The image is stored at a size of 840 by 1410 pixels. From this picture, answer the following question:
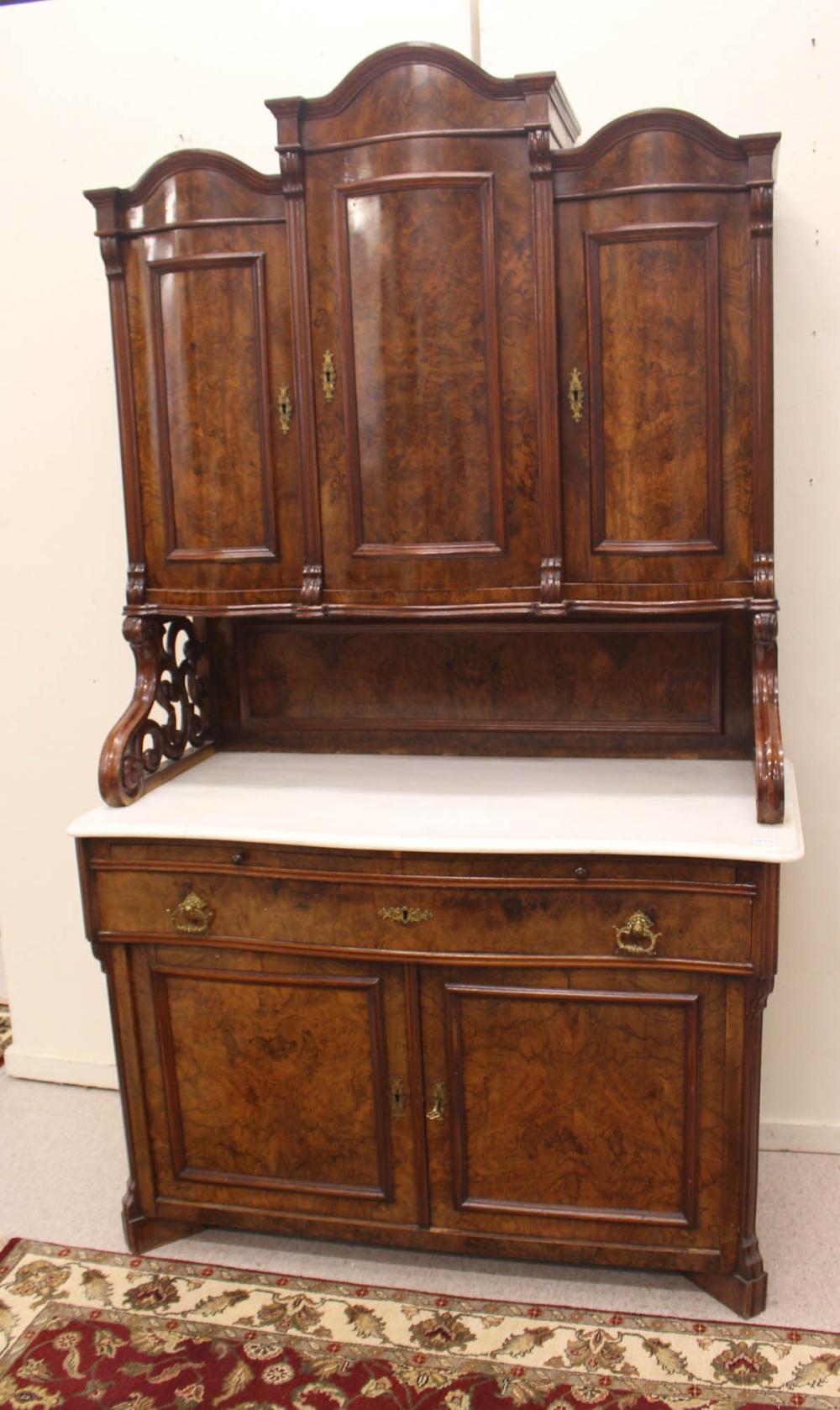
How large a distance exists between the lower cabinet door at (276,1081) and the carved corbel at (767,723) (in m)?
0.77

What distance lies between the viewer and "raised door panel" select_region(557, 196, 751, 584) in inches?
89.9

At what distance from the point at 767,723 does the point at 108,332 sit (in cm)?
178

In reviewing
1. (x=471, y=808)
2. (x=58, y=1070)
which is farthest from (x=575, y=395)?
(x=58, y=1070)

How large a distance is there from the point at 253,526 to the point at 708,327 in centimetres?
95

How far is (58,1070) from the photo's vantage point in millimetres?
3424

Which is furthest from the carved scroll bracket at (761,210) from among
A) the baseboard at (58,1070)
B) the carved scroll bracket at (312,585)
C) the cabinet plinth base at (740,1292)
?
the baseboard at (58,1070)

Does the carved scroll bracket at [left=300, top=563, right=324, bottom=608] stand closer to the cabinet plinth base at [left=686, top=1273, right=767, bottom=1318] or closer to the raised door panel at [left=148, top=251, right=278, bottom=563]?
the raised door panel at [left=148, top=251, right=278, bottom=563]

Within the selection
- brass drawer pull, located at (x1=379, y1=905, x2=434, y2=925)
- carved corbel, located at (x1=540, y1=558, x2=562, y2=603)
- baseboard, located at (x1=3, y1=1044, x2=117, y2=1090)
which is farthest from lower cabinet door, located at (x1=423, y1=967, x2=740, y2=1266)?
baseboard, located at (x1=3, y1=1044, x2=117, y2=1090)

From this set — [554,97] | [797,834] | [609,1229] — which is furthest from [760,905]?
[554,97]

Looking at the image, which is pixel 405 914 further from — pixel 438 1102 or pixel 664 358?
pixel 664 358

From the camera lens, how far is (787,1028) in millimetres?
2947

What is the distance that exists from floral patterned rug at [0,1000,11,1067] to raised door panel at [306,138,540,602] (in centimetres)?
186

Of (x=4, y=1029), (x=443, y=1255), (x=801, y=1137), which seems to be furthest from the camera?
(x=4, y=1029)

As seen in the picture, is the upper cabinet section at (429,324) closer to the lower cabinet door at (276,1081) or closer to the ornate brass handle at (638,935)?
the ornate brass handle at (638,935)
